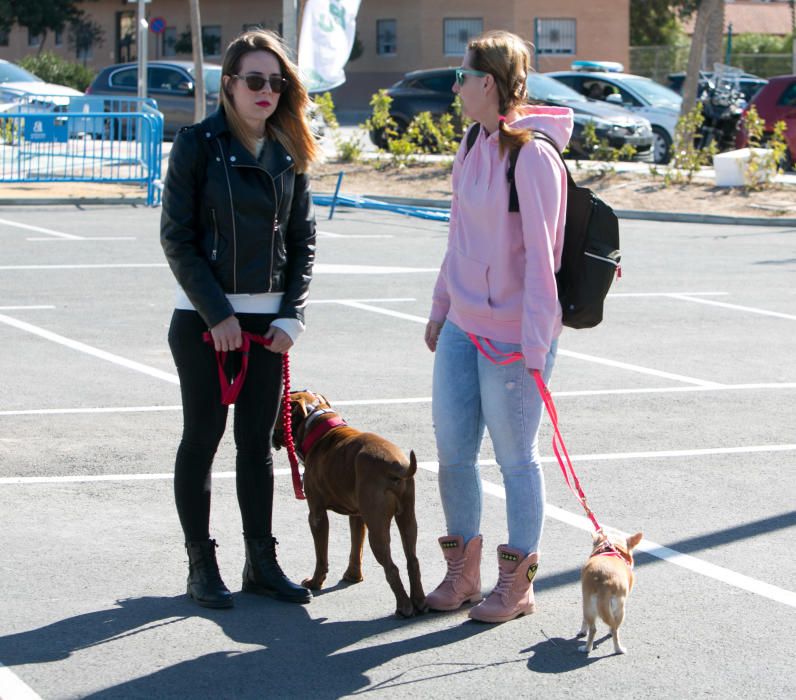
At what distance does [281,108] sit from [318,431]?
1148 millimetres

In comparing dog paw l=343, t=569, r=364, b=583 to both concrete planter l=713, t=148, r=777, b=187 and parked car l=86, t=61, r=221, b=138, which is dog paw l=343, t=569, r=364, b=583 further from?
parked car l=86, t=61, r=221, b=138

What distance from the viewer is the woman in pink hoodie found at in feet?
14.1

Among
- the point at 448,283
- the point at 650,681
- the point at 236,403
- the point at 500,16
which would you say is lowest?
the point at 650,681

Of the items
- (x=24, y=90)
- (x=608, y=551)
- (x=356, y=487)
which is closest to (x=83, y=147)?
(x=24, y=90)

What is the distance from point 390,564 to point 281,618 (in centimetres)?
44

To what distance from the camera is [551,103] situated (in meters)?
24.5

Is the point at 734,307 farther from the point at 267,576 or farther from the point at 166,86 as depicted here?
the point at 166,86

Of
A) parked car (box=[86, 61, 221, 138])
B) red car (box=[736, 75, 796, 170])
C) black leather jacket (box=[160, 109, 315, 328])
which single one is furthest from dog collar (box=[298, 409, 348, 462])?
parked car (box=[86, 61, 221, 138])

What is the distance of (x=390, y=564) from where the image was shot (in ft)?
14.9

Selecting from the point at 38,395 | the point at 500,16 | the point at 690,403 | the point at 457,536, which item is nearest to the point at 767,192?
the point at 690,403

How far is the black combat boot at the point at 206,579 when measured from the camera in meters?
4.70

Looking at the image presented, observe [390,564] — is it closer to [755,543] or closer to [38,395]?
[755,543]

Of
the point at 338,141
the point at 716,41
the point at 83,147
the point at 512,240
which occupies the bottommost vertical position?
the point at 512,240

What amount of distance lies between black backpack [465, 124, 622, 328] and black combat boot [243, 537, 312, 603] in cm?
135
